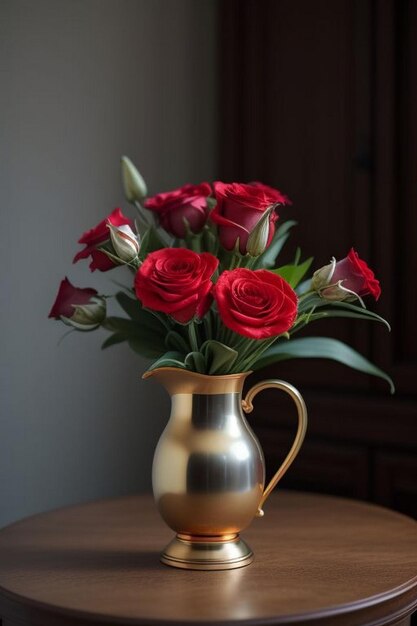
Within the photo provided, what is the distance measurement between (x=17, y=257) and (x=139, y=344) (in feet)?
1.36

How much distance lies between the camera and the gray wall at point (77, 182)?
1374 millimetres

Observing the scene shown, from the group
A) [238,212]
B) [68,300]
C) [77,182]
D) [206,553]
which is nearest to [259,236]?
[238,212]

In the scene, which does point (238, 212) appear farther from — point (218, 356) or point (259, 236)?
point (218, 356)

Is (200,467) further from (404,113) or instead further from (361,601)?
(404,113)

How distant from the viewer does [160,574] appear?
3.07 ft

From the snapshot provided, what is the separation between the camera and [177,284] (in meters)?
0.87

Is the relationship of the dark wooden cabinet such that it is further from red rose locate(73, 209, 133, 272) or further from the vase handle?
red rose locate(73, 209, 133, 272)

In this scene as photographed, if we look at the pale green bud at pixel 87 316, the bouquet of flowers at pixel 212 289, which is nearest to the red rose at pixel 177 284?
the bouquet of flowers at pixel 212 289

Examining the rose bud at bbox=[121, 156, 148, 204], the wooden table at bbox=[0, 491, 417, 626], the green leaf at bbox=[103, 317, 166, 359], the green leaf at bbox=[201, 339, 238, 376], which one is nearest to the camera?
the wooden table at bbox=[0, 491, 417, 626]

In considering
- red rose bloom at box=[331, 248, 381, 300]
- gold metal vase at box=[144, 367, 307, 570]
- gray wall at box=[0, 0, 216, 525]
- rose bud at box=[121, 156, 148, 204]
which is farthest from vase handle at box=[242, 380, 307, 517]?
gray wall at box=[0, 0, 216, 525]

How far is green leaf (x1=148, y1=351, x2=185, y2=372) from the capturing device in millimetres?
918

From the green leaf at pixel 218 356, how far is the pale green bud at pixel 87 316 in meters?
0.14

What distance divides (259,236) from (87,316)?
9.0 inches

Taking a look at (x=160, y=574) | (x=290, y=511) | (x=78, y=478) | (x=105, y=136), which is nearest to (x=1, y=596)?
(x=160, y=574)
